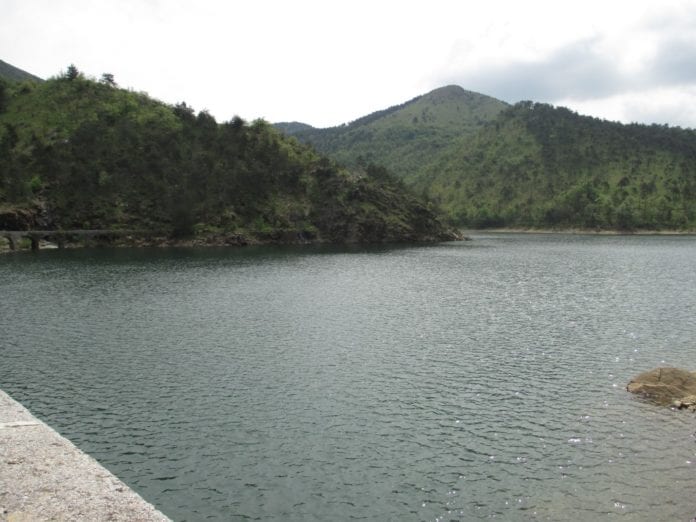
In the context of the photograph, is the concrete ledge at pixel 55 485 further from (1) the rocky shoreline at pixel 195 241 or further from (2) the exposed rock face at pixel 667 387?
Result: (1) the rocky shoreline at pixel 195 241

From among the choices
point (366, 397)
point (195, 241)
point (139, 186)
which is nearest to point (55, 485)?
point (366, 397)

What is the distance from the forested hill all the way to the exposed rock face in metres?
150

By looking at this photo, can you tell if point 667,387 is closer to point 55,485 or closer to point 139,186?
point 55,485

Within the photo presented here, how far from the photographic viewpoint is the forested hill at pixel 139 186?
523 feet

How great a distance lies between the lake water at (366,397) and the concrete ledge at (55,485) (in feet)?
5.21

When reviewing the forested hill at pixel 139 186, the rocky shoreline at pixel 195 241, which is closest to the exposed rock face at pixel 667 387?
the rocky shoreline at pixel 195 241

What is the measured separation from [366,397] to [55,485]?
18677 millimetres

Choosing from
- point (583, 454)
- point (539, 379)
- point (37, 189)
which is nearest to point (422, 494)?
point (583, 454)

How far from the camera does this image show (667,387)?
33.3 m

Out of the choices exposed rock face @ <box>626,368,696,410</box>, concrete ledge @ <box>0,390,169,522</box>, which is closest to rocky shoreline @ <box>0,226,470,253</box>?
concrete ledge @ <box>0,390,169,522</box>

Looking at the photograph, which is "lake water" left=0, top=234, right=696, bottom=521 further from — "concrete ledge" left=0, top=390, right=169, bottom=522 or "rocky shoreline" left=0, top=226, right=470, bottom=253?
"rocky shoreline" left=0, top=226, right=470, bottom=253

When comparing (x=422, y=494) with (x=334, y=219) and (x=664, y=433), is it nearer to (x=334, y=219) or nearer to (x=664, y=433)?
(x=664, y=433)

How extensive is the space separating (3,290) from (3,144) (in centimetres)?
10839

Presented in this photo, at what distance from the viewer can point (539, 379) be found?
37.5 m
